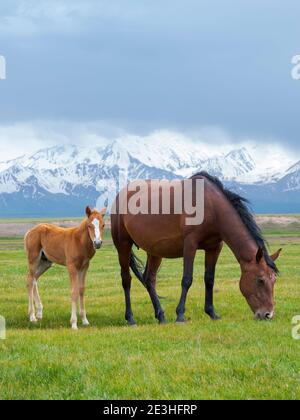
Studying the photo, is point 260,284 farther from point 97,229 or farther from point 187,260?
point 97,229

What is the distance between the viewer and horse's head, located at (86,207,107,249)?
12.7 m

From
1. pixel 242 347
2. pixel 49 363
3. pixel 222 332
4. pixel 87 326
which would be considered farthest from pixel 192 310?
pixel 49 363

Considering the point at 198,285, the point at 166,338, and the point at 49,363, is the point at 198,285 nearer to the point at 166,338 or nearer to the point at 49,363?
the point at 166,338

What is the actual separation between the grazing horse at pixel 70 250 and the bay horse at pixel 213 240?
1.18 m

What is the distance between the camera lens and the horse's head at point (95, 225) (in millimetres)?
12712

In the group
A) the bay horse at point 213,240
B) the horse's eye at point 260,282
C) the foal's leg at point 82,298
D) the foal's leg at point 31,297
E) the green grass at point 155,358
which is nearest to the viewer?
the green grass at point 155,358

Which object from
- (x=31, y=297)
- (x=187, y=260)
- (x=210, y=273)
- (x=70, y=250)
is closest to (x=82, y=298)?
(x=70, y=250)

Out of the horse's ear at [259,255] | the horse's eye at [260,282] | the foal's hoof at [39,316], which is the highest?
the horse's ear at [259,255]

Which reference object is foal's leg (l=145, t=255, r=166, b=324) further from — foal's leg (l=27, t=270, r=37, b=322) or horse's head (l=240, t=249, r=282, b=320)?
foal's leg (l=27, t=270, r=37, b=322)

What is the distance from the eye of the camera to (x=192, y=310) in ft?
50.1

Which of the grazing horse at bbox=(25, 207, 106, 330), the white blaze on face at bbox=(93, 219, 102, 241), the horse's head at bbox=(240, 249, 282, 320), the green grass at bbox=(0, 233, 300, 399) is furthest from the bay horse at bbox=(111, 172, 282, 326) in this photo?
the white blaze on face at bbox=(93, 219, 102, 241)

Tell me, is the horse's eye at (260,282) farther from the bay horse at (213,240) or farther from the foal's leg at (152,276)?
the foal's leg at (152,276)

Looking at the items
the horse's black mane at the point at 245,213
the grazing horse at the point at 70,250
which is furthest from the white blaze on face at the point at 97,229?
the horse's black mane at the point at 245,213
